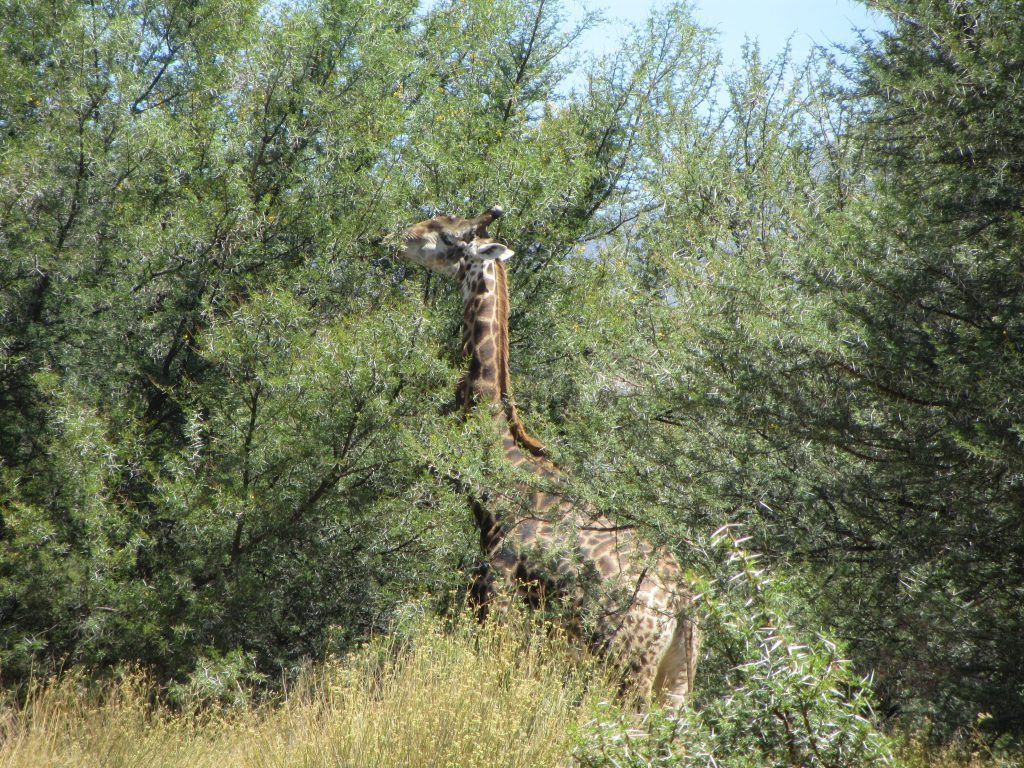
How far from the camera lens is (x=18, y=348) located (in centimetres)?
820

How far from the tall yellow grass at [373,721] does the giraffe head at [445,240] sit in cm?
364

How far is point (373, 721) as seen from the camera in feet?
16.4

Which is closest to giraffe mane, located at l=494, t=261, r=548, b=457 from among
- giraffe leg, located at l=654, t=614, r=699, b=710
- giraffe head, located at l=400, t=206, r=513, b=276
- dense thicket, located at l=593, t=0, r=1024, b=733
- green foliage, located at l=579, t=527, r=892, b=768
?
giraffe head, located at l=400, t=206, r=513, b=276

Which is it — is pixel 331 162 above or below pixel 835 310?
above

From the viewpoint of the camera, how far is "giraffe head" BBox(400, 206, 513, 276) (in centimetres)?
891

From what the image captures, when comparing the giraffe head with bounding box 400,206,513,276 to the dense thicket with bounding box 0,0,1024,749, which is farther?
the giraffe head with bounding box 400,206,513,276

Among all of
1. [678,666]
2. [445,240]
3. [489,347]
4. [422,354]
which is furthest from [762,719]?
[445,240]

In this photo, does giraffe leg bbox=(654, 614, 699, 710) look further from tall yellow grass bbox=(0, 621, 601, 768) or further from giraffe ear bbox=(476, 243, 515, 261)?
giraffe ear bbox=(476, 243, 515, 261)

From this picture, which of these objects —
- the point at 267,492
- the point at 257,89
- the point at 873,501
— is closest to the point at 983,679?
the point at 873,501

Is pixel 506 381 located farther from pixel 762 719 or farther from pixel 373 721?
pixel 762 719

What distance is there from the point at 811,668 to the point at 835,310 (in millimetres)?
3219

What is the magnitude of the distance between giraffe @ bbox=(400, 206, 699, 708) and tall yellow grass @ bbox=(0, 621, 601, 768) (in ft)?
1.32

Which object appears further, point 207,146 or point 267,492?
point 207,146

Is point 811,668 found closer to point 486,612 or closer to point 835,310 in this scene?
point 835,310
